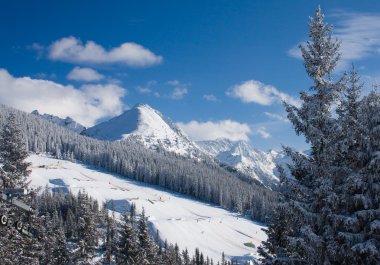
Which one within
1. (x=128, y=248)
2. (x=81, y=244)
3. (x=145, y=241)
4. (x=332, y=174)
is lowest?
(x=128, y=248)

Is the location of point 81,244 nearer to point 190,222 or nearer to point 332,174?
point 332,174

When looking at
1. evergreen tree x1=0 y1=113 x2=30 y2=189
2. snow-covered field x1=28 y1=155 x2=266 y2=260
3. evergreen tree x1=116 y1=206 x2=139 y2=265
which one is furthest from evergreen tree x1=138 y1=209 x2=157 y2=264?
snow-covered field x1=28 y1=155 x2=266 y2=260

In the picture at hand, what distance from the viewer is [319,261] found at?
59.0 ft

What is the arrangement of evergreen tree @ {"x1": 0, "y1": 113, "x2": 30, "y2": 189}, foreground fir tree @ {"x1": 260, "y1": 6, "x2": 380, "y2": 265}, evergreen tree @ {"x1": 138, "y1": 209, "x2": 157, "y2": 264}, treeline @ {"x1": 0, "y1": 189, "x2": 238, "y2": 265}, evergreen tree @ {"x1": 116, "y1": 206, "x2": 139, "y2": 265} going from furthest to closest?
evergreen tree @ {"x1": 138, "y1": 209, "x2": 157, "y2": 264} < evergreen tree @ {"x1": 116, "y1": 206, "x2": 139, "y2": 265} < evergreen tree @ {"x1": 0, "y1": 113, "x2": 30, "y2": 189} < treeline @ {"x1": 0, "y1": 189, "x2": 238, "y2": 265} < foreground fir tree @ {"x1": 260, "y1": 6, "x2": 380, "y2": 265}

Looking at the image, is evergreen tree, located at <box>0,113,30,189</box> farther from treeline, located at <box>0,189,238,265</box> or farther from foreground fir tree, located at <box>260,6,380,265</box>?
foreground fir tree, located at <box>260,6,380,265</box>

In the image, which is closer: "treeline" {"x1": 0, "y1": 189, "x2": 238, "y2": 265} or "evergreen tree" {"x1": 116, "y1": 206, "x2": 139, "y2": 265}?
"treeline" {"x1": 0, "y1": 189, "x2": 238, "y2": 265}

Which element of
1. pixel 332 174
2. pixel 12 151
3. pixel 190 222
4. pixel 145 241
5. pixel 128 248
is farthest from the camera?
pixel 190 222

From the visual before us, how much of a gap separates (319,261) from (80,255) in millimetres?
25102

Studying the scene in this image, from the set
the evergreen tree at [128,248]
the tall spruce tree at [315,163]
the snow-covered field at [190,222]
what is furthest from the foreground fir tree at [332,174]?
the snow-covered field at [190,222]

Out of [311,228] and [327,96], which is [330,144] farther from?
[311,228]

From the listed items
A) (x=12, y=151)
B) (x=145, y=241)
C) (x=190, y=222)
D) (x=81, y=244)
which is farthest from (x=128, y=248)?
(x=190, y=222)

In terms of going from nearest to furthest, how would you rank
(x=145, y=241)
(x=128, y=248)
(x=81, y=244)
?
(x=81, y=244) < (x=128, y=248) < (x=145, y=241)

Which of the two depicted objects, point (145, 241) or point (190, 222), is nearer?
point (145, 241)

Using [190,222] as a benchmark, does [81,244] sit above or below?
above
